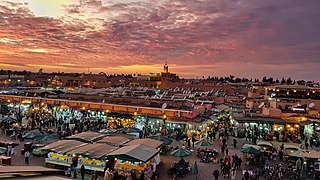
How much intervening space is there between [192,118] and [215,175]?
12079 millimetres

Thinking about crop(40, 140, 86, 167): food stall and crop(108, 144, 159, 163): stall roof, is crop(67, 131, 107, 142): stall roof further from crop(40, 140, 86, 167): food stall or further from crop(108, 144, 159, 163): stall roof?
crop(108, 144, 159, 163): stall roof

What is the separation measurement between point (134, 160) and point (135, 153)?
56 centimetres

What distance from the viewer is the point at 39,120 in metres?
30.8

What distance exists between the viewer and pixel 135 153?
1456cm

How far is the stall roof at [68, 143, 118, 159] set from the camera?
49.0 ft

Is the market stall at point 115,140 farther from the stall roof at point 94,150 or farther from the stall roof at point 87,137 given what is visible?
the stall roof at point 94,150

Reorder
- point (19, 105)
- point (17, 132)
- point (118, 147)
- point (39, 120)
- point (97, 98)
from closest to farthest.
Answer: point (118, 147) < point (17, 132) < point (39, 120) < point (97, 98) < point (19, 105)

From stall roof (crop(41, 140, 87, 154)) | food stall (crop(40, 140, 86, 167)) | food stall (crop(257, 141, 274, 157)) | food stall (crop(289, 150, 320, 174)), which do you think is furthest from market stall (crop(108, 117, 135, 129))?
food stall (crop(289, 150, 320, 174))

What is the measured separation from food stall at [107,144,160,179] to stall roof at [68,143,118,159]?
64cm

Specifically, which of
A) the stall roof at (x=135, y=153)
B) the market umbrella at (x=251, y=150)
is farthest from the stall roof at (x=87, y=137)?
the market umbrella at (x=251, y=150)

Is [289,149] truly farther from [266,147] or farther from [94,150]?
[94,150]

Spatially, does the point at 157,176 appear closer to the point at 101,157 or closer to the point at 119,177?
the point at 119,177

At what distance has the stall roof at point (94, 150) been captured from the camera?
14.9m

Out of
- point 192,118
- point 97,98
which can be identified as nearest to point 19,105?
point 97,98
